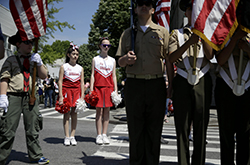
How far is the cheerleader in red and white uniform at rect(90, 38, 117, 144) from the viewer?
6.59 m

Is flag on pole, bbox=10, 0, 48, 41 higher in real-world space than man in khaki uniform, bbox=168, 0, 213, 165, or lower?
higher

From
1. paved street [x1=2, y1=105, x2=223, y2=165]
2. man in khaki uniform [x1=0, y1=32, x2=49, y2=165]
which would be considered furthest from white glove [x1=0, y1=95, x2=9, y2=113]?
paved street [x1=2, y1=105, x2=223, y2=165]

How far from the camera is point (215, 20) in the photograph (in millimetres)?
3467

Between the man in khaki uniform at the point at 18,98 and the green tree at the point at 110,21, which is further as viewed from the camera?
the green tree at the point at 110,21

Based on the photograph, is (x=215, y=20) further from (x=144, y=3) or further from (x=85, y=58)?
(x=85, y=58)

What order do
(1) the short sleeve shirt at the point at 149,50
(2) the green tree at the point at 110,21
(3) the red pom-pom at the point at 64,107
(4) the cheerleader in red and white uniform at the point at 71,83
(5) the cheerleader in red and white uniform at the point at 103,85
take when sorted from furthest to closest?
(2) the green tree at the point at 110,21
(5) the cheerleader in red and white uniform at the point at 103,85
(4) the cheerleader in red and white uniform at the point at 71,83
(3) the red pom-pom at the point at 64,107
(1) the short sleeve shirt at the point at 149,50

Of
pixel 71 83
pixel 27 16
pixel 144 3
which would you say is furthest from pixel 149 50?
pixel 71 83

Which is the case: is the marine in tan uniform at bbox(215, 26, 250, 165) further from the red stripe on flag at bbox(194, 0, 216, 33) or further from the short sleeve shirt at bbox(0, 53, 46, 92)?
the short sleeve shirt at bbox(0, 53, 46, 92)

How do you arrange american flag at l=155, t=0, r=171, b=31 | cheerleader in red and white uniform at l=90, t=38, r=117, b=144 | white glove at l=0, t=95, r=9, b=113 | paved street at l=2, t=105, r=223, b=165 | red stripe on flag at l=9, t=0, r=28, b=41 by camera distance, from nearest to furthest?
white glove at l=0, t=95, r=9, b=113 < red stripe on flag at l=9, t=0, r=28, b=41 < paved street at l=2, t=105, r=223, b=165 < cheerleader in red and white uniform at l=90, t=38, r=117, b=144 < american flag at l=155, t=0, r=171, b=31

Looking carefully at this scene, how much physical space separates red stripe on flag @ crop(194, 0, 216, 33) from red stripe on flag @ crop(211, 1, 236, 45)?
0.64ft

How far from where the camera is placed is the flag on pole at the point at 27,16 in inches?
171

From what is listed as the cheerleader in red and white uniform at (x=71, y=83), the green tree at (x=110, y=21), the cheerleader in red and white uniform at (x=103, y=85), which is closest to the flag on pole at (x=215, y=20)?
the cheerleader in red and white uniform at (x=103, y=85)

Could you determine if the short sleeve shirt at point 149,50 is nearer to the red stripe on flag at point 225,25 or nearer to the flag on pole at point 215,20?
the flag on pole at point 215,20

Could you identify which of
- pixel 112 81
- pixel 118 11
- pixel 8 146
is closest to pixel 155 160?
pixel 8 146
